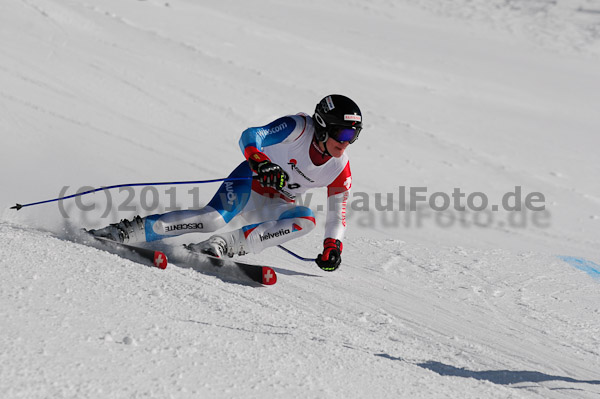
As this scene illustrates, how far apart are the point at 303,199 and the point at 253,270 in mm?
3334

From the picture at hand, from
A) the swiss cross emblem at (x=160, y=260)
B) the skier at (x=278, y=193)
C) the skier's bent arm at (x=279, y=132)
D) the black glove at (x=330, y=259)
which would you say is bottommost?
the swiss cross emblem at (x=160, y=260)

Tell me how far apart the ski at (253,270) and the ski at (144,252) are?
1.03 feet

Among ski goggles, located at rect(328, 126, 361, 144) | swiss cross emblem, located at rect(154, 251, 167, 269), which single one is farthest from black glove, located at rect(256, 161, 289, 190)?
swiss cross emblem, located at rect(154, 251, 167, 269)

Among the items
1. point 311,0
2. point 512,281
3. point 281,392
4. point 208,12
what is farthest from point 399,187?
point 311,0

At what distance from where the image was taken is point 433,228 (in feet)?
24.5

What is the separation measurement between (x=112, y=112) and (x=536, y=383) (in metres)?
6.97

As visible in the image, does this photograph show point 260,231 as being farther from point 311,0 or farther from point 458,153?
point 311,0

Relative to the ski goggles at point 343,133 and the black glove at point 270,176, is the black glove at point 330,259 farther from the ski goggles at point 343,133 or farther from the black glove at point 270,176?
the ski goggles at point 343,133

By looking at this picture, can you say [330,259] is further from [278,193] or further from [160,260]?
[160,260]

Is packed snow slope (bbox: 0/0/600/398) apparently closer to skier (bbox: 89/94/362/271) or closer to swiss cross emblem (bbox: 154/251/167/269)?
swiss cross emblem (bbox: 154/251/167/269)

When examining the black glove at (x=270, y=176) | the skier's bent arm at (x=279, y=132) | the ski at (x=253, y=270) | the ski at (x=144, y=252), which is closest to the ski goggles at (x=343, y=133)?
the skier's bent arm at (x=279, y=132)

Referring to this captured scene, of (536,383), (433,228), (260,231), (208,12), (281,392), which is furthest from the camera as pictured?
(208,12)

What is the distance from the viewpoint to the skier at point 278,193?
462 centimetres

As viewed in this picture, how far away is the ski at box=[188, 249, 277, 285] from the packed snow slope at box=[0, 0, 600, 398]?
0.31ft
